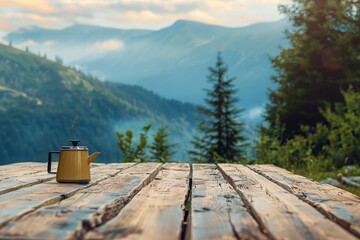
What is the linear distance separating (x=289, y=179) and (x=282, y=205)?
1.26m

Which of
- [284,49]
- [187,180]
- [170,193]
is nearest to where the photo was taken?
[170,193]

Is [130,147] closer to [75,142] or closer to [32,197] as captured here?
[75,142]

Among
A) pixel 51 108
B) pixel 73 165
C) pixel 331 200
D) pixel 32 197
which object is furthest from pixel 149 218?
pixel 51 108

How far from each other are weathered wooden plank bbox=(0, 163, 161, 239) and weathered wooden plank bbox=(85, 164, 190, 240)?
4cm

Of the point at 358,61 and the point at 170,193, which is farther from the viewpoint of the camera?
the point at 358,61

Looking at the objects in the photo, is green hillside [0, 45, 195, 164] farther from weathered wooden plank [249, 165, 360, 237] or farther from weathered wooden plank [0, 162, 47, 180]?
weathered wooden plank [249, 165, 360, 237]

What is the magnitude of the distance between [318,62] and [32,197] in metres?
16.2

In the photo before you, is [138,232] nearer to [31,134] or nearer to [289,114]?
[289,114]

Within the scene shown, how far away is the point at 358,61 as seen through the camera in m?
17.0

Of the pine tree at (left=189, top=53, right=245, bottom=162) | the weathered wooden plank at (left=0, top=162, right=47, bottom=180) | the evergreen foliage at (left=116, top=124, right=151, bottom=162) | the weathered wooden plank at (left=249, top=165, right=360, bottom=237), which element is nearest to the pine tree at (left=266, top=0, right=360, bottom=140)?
the pine tree at (left=189, top=53, right=245, bottom=162)

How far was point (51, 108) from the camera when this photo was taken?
148 meters

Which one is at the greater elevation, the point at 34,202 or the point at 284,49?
the point at 284,49

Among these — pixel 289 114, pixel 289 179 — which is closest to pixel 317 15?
pixel 289 114

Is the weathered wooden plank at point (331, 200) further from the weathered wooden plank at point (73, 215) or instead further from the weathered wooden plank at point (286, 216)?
the weathered wooden plank at point (73, 215)
